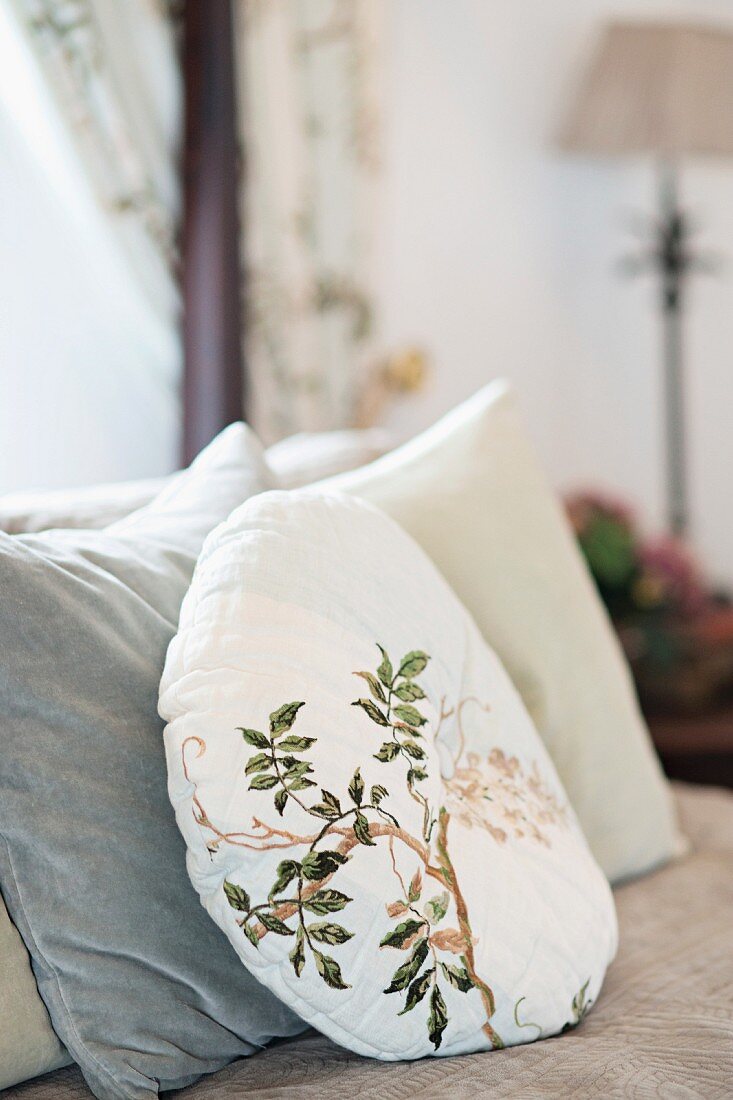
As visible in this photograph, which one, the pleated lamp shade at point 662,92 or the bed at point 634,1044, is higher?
the pleated lamp shade at point 662,92

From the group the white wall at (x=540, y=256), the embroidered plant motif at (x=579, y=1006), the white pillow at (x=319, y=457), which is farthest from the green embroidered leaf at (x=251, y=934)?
the white wall at (x=540, y=256)

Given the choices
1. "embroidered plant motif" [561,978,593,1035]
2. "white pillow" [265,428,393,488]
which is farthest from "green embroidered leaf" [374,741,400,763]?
"white pillow" [265,428,393,488]

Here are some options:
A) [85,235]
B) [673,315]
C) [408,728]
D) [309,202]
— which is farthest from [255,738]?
[673,315]

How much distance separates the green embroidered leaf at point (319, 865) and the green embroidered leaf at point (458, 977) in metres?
0.09

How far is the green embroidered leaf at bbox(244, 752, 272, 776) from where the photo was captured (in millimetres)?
576

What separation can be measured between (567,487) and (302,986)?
212 cm

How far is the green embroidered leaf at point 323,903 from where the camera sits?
57 centimetres

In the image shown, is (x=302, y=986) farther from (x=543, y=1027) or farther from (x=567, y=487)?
(x=567, y=487)

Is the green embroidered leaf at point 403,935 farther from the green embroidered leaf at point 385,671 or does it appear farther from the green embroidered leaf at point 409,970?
the green embroidered leaf at point 385,671

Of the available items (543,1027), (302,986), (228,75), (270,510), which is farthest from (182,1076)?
(228,75)

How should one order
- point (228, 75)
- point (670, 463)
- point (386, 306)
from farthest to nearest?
point (670, 463) → point (386, 306) → point (228, 75)

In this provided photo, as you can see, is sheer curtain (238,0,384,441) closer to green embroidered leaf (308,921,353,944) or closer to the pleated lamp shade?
the pleated lamp shade

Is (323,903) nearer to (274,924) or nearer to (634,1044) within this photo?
(274,924)

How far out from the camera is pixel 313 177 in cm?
179
